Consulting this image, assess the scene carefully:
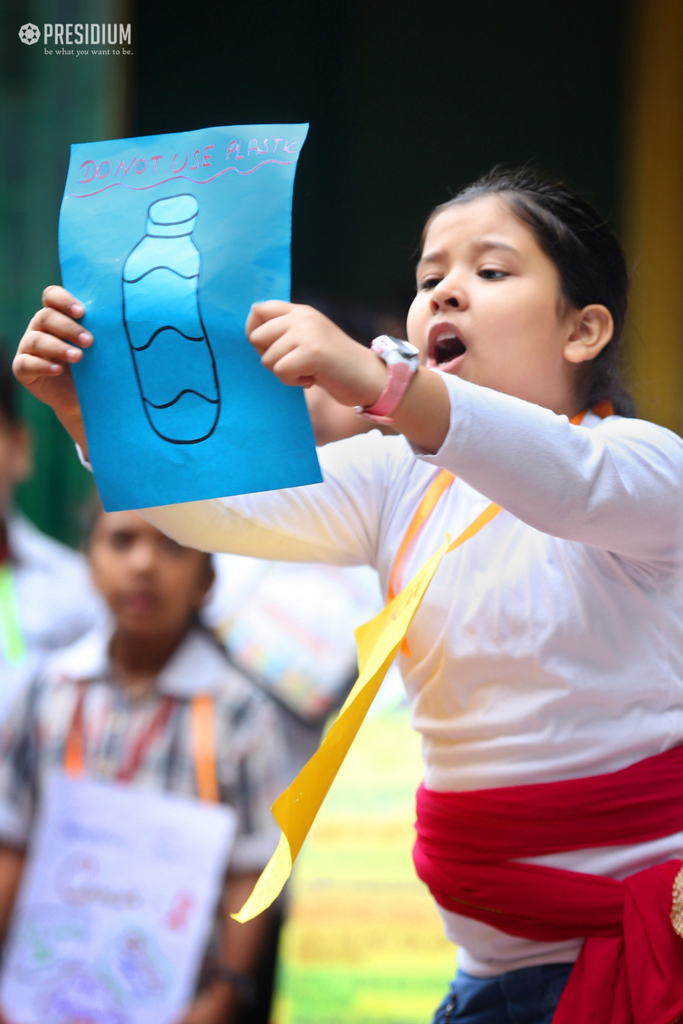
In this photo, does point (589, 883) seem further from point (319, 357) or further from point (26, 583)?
point (26, 583)

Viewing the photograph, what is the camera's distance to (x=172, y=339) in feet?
2.61

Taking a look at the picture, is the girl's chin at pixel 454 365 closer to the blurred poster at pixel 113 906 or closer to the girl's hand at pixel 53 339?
the girl's hand at pixel 53 339

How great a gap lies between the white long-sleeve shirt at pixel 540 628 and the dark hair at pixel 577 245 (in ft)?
0.24

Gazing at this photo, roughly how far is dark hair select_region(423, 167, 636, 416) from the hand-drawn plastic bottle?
0.85 feet

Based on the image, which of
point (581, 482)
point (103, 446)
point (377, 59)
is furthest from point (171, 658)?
point (377, 59)

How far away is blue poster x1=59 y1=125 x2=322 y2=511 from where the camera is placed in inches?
30.5

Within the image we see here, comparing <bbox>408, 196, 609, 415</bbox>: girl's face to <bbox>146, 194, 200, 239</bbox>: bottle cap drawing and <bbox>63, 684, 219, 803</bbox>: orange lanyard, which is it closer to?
<bbox>146, 194, 200, 239</bbox>: bottle cap drawing

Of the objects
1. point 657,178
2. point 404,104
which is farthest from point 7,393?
point 657,178

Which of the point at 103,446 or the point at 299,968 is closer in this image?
the point at 103,446

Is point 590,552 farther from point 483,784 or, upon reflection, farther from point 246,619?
point 246,619

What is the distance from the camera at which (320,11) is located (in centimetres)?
256

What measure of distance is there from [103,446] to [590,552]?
383 mm

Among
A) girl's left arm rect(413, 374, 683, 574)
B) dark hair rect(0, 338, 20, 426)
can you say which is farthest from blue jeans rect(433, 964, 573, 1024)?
dark hair rect(0, 338, 20, 426)

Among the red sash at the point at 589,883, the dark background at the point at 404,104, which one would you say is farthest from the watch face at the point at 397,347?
the dark background at the point at 404,104
